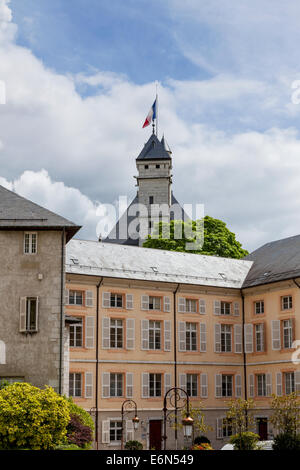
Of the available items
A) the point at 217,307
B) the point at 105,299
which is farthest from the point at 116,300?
the point at 217,307

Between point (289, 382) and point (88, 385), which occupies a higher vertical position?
point (289, 382)

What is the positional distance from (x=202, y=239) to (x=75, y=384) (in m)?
22.6

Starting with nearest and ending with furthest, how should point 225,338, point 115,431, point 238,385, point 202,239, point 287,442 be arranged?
point 287,442 → point 115,431 → point 238,385 → point 225,338 → point 202,239

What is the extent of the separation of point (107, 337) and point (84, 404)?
12.6 feet

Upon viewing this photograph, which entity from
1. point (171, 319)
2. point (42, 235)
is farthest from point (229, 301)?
point (42, 235)

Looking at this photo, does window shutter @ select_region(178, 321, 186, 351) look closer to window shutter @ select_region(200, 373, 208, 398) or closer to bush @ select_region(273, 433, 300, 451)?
window shutter @ select_region(200, 373, 208, 398)

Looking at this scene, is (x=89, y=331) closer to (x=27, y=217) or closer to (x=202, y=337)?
(x=202, y=337)

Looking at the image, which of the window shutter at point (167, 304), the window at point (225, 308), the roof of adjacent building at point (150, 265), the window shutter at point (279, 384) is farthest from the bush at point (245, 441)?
the window at point (225, 308)

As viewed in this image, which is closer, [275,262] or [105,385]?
[105,385]

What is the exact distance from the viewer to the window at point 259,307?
155 feet

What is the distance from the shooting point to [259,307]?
47594 mm

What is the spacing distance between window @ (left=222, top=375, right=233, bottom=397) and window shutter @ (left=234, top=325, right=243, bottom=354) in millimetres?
1711

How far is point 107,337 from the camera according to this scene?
43.7 meters
